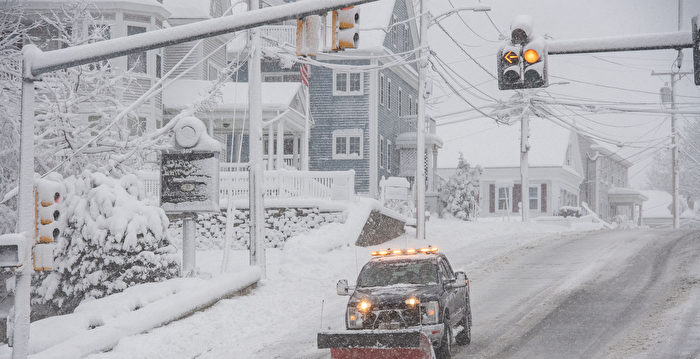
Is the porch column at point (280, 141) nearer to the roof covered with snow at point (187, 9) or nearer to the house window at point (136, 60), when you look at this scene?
the house window at point (136, 60)

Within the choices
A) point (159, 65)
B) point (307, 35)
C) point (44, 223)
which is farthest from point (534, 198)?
point (44, 223)

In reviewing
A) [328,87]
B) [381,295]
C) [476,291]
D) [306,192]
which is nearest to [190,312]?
[381,295]

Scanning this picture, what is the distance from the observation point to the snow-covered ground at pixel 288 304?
15.1m

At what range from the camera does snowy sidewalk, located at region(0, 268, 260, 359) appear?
14.1 meters

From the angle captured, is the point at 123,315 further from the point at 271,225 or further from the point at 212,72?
the point at 212,72

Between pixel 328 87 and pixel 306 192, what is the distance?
1516 centimetres

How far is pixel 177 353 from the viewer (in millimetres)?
14781

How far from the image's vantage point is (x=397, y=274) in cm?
1440

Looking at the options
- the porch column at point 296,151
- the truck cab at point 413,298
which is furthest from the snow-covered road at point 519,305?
the porch column at point 296,151

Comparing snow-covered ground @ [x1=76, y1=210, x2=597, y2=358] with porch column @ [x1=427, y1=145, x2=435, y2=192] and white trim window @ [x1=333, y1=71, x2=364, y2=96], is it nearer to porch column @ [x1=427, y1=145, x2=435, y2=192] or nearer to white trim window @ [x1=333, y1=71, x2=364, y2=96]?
white trim window @ [x1=333, y1=71, x2=364, y2=96]

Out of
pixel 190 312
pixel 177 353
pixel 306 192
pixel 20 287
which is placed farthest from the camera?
pixel 306 192

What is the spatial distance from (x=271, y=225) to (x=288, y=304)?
9.13 meters

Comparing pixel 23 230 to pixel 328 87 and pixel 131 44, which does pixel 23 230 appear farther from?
pixel 328 87

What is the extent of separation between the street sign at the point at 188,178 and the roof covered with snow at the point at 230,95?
15378 millimetres
